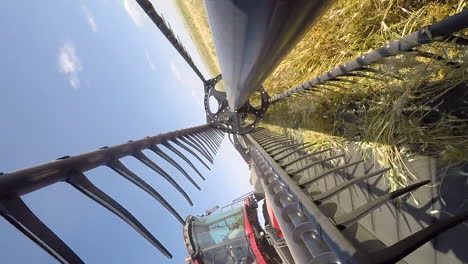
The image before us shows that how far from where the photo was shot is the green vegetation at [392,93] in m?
1.58

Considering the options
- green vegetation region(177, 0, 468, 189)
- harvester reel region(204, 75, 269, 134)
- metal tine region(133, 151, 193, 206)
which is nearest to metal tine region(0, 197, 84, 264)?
metal tine region(133, 151, 193, 206)

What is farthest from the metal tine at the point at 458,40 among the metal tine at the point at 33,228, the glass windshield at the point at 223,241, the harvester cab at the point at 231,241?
the glass windshield at the point at 223,241

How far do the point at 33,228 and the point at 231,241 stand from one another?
7551 millimetres

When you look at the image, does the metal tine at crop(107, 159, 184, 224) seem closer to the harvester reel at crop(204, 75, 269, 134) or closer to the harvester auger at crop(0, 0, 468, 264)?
the harvester auger at crop(0, 0, 468, 264)

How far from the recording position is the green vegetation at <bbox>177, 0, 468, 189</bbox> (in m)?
1.58

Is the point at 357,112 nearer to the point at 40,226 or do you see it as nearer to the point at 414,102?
the point at 414,102

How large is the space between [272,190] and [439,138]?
0.95m

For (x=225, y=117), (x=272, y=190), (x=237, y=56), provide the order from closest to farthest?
(x=237, y=56) → (x=272, y=190) → (x=225, y=117)

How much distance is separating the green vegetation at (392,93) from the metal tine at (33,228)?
→ 5.03ft

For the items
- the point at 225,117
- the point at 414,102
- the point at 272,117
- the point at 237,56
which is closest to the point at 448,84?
the point at 414,102

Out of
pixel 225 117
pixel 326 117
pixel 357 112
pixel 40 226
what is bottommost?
pixel 40 226

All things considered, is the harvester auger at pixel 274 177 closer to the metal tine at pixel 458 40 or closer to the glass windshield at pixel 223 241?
the metal tine at pixel 458 40

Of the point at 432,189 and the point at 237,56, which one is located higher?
the point at 237,56

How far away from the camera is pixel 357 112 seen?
2678 millimetres
